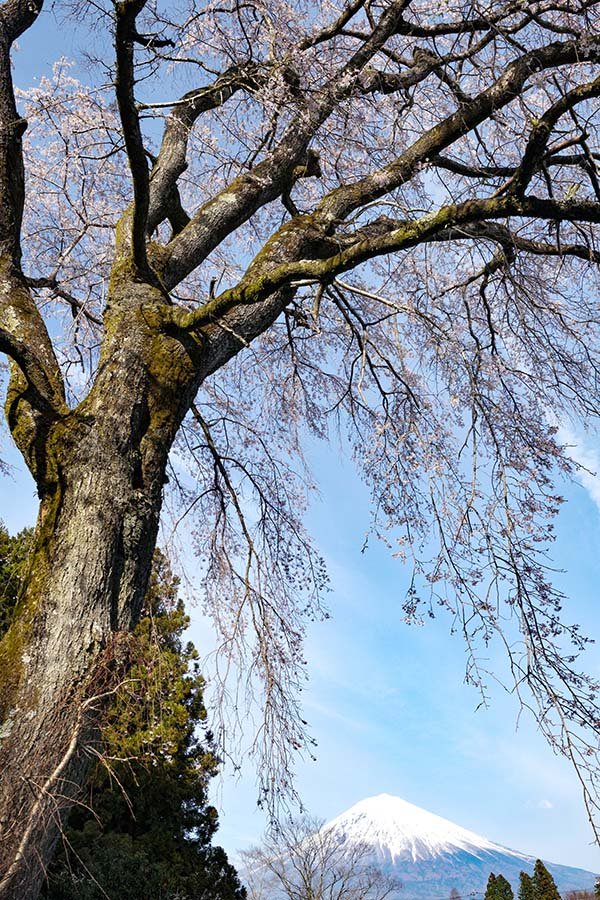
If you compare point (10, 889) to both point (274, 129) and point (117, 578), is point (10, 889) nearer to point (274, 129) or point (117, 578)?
point (117, 578)

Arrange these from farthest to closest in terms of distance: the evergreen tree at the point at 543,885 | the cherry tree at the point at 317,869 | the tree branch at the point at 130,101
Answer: the evergreen tree at the point at 543,885
the cherry tree at the point at 317,869
the tree branch at the point at 130,101

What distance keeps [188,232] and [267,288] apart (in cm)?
150

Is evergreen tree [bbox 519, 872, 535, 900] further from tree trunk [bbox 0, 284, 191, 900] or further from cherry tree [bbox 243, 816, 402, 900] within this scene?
tree trunk [bbox 0, 284, 191, 900]

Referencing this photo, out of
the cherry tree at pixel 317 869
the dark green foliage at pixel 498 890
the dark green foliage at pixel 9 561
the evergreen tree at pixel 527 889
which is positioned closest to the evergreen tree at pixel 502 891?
the dark green foliage at pixel 498 890

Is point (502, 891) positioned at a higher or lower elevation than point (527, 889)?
lower

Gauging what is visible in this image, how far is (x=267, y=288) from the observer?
3076 millimetres

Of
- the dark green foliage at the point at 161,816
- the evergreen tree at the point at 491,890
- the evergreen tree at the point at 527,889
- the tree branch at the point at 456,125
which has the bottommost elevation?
the evergreen tree at the point at 491,890

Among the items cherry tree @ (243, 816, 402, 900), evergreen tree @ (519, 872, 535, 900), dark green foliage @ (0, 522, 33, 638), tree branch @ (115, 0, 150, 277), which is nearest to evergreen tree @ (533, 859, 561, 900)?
evergreen tree @ (519, 872, 535, 900)

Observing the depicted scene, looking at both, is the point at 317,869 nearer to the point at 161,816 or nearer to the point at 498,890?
the point at 161,816

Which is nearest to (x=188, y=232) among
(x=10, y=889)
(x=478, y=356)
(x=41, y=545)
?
(x=478, y=356)

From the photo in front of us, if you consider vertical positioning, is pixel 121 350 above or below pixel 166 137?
below

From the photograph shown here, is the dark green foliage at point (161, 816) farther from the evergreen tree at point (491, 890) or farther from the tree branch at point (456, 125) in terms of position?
the evergreen tree at point (491, 890)

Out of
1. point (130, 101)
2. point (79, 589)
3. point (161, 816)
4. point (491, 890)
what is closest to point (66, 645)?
point (79, 589)

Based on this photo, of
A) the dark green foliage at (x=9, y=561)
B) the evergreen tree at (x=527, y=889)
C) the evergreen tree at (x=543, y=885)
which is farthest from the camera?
the evergreen tree at (x=527, y=889)
